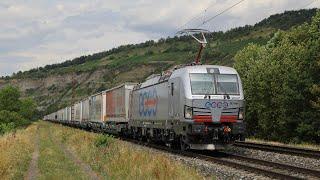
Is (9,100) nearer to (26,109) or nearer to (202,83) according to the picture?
(26,109)

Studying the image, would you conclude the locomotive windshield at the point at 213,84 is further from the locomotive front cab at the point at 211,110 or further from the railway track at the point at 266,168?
the railway track at the point at 266,168

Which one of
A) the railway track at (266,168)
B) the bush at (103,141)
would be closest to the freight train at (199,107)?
the railway track at (266,168)

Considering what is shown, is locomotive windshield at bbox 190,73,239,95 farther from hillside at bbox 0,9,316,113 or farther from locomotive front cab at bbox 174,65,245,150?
hillside at bbox 0,9,316,113

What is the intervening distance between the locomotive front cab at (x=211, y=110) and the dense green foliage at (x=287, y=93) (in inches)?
638

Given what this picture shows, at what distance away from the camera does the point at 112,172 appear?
1628 centimetres

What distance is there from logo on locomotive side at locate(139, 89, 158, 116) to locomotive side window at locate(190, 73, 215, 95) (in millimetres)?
5043

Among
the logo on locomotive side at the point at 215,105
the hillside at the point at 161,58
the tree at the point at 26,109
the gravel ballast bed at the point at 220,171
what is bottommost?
the gravel ballast bed at the point at 220,171

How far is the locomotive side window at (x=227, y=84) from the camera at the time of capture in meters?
22.8

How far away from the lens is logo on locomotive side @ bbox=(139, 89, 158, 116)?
92.2 ft

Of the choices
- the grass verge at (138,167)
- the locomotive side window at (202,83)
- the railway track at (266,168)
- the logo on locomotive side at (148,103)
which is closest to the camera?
the grass verge at (138,167)

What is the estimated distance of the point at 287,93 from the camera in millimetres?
41062

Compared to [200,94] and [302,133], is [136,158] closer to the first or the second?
[200,94]

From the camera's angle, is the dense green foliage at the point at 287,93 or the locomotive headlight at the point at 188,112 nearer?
the locomotive headlight at the point at 188,112

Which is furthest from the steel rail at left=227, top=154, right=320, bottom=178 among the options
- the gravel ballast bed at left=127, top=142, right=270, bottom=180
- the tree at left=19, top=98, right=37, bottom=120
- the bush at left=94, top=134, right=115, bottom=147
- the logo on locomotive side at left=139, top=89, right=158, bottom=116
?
the tree at left=19, top=98, right=37, bottom=120
